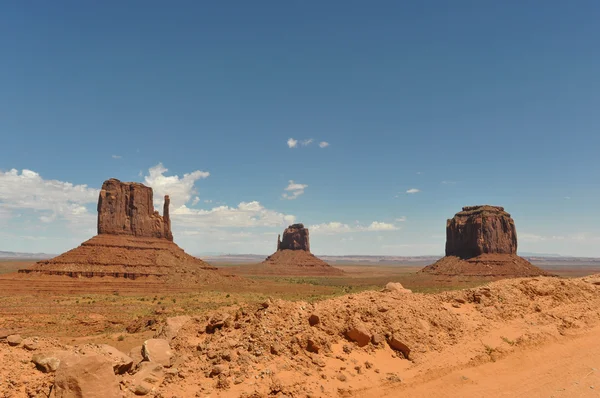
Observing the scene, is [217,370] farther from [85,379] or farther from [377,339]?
[377,339]

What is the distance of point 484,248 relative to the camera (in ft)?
370

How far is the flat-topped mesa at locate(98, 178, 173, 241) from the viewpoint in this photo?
80.4 meters

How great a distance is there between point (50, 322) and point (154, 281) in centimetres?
3488

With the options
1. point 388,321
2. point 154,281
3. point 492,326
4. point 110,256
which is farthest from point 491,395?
point 110,256

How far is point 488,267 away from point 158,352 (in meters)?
109

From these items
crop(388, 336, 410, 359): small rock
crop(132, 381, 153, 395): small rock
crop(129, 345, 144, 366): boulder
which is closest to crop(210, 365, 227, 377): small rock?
crop(132, 381, 153, 395): small rock

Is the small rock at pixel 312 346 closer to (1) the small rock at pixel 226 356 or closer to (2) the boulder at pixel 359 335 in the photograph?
(2) the boulder at pixel 359 335

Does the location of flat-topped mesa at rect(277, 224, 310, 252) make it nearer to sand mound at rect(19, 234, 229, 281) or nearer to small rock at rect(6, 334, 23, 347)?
sand mound at rect(19, 234, 229, 281)

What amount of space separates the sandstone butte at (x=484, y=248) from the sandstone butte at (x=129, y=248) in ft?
224

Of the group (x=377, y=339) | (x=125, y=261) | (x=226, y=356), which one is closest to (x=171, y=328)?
(x=226, y=356)

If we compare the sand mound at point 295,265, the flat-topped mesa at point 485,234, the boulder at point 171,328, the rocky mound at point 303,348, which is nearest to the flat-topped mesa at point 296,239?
the sand mound at point 295,265

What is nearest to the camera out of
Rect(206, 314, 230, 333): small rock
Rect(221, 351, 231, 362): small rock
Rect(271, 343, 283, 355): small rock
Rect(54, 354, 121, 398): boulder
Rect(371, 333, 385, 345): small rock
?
Rect(54, 354, 121, 398): boulder

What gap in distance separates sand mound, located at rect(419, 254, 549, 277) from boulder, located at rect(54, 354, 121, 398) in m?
105

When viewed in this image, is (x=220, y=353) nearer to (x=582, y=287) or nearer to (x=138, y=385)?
(x=138, y=385)
